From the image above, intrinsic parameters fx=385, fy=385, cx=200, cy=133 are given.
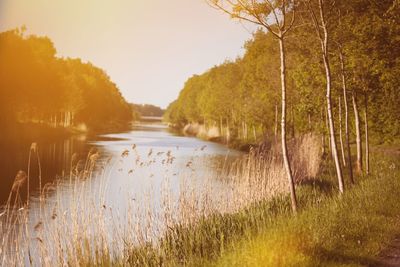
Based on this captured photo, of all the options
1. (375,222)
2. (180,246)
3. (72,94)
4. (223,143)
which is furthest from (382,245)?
(72,94)

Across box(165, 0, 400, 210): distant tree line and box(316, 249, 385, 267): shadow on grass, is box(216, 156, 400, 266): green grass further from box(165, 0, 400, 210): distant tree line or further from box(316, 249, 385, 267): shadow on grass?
box(165, 0, 400, 210): distant tree line

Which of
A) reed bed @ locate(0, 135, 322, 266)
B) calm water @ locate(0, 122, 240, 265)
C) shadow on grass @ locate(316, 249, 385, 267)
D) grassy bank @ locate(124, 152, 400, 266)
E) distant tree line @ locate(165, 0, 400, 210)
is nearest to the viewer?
shadow on grass @ locate(316, 249, 385, 267)

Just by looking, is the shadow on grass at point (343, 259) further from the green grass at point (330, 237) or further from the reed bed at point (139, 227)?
the reed bed at point (139, 227)

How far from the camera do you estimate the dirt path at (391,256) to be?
6375 millimetres

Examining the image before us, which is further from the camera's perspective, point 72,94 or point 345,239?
point 72,94

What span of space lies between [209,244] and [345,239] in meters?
3.16

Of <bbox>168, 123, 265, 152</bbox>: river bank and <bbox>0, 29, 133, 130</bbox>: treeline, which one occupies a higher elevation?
<bbox>0, 29, 133, 130</bbox>: treeline

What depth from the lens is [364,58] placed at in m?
14.6

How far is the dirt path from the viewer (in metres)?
6.38

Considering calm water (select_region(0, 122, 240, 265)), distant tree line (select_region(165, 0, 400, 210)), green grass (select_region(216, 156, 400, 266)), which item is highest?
distant tree line (select_region(165, 0, 400, 210))

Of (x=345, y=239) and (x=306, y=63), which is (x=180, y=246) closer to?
(x=345, y=239)

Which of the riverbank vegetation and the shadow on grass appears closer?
the shadow on grass

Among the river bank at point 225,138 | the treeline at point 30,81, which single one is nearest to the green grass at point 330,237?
the river bank at point 225,138

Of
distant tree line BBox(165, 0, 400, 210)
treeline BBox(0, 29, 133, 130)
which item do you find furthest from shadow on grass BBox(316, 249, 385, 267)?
treeline BBox(0, 29, 133, 130)
